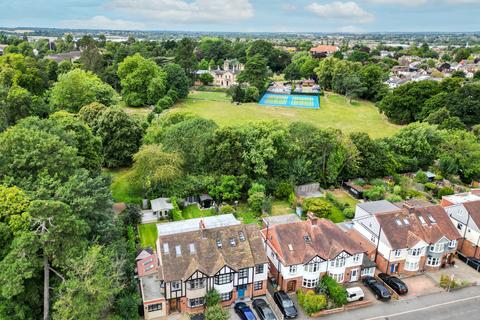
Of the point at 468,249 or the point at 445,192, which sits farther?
the point at 445,192

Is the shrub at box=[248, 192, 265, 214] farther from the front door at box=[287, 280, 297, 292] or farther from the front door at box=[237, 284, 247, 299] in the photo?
the front door at box=[237, 284, 247, 299]

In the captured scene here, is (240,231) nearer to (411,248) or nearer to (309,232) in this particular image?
(309,232)

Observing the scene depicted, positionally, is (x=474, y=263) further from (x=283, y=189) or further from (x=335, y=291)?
(x=283, y=189)

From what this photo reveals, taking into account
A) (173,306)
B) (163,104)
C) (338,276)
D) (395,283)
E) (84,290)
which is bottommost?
(173,306)

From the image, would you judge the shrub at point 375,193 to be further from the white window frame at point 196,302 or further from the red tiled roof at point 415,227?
the white window frame at point 196,302

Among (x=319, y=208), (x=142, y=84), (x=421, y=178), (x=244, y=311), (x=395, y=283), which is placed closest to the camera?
(x=244, y=311)

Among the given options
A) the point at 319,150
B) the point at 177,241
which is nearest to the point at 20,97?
the point at 177,241

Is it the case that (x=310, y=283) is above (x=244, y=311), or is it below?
above

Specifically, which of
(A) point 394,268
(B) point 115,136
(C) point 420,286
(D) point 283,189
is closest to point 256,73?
(B) point 115,136
